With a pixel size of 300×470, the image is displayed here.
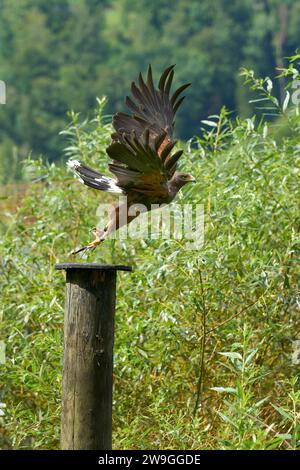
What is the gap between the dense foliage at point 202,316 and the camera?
5.20m

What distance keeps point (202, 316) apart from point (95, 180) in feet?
3.09

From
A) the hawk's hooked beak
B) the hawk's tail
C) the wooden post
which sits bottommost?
the wooden post

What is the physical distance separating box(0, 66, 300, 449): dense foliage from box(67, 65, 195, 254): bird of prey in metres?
0.31

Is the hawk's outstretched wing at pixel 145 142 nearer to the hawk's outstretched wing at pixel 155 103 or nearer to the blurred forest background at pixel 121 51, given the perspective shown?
the hawk's outstretched wing at pixel 155 103

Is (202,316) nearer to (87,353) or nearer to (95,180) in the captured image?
(95,180)

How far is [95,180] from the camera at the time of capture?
196 inches

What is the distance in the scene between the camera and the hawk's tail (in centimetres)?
492

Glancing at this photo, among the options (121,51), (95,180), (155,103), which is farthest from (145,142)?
(121,51)

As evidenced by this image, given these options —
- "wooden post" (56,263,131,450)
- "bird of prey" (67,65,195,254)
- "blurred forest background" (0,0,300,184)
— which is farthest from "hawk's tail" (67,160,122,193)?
"blurred forest background" (0,0,300,184)

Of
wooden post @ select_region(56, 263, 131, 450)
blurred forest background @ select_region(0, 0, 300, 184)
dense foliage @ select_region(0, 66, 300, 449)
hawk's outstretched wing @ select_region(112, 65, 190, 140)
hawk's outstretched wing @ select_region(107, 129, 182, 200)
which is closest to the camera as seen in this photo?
wooden post @ select_region(56, 263, 131, 450)

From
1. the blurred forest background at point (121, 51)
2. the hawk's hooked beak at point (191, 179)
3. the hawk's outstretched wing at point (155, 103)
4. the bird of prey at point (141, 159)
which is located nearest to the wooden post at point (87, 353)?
the bird of prey at point (141, 159)

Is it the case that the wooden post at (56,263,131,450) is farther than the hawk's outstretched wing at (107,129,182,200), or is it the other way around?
the hawk's outstretched wing at (107,129,182,200)

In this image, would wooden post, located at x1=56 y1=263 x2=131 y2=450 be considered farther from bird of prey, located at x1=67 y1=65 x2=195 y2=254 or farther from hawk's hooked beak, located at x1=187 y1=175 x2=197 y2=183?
hawk's hooked beak, located at x1=187 y1=175 x2=197 y2=183

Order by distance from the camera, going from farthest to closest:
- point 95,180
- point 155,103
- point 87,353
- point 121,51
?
1. point 121,51
2. point 155,103
3. point 95,180
4. point 87,353
